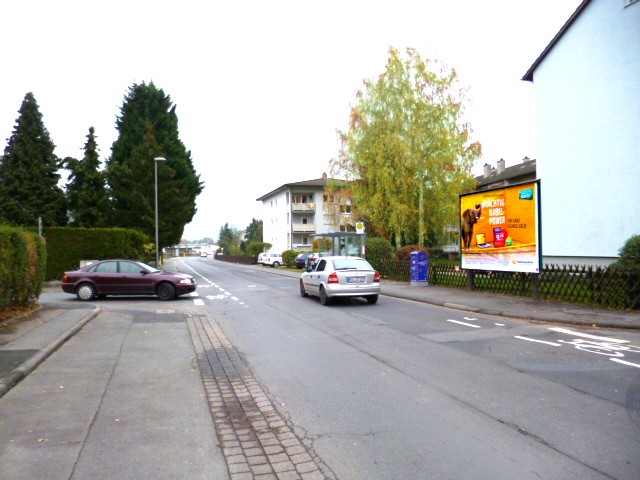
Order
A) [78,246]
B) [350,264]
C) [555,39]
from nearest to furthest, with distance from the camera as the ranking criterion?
[350,264]
[555,39]
[78,246]

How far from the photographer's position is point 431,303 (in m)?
17.3

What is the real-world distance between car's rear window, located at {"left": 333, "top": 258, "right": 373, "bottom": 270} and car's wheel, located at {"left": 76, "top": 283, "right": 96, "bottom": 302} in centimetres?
877

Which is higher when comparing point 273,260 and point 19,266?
point 19,266

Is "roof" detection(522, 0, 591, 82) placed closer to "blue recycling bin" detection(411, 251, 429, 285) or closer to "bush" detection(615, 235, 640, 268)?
"blue recycling bin" detection(411, 251, 429, 285)

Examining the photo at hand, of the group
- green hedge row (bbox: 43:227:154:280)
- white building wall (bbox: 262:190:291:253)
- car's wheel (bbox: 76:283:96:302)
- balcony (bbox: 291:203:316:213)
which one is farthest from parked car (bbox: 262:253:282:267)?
car's wheel (bbox: 76:283:96:302)

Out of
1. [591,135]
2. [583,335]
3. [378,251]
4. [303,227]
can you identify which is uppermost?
[591,135]

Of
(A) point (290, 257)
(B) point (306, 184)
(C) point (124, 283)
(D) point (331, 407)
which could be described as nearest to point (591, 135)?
(C) point (124, 283)

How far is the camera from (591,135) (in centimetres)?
2394

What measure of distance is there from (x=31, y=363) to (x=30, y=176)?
40.0 meters

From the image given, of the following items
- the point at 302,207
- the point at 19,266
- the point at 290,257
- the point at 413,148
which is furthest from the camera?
the point at 302,207

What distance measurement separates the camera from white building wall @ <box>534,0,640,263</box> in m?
22.2

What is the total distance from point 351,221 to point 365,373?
Result: 41.3 metres

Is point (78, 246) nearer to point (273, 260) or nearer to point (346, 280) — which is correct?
point (346, 280)

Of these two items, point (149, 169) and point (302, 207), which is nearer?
point (149, 169)
